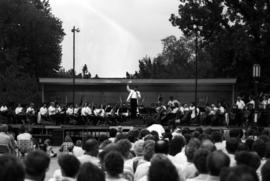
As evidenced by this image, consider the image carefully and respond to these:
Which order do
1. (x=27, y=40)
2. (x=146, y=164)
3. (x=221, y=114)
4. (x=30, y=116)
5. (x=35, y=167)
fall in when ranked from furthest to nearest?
(x=27, y=40) < (x=30, y=116) < (x=221, y=114) < (x=146, y=164) < (x=35, y=167)

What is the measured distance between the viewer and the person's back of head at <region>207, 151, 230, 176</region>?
18.9 ft

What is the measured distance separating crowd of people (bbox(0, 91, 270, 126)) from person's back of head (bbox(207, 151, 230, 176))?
23.5 m

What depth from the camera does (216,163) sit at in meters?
5.77

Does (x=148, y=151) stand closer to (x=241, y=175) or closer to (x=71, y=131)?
(x=241, y=175)

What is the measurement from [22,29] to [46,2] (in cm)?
1081

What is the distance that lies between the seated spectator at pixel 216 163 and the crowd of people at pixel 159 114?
76.9ft

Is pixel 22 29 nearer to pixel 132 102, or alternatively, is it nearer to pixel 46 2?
pixel 46 2

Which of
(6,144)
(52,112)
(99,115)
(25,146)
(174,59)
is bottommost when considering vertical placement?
(25,146)

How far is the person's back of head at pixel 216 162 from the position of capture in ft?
18.9

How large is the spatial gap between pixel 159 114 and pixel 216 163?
24.2m

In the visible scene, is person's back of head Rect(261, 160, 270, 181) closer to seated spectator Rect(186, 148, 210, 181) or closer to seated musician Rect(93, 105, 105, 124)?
seated spectator Rect(186, 148, 210, 181)

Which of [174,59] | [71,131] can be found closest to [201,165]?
[71,131]

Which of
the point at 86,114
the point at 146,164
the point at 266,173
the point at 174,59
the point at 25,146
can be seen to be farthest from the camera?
the point at 174,59

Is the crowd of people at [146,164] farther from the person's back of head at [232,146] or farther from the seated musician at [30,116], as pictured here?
the seated musician at [30,116]
